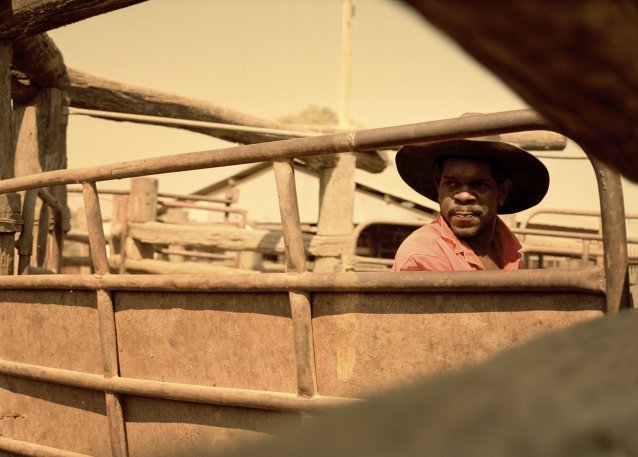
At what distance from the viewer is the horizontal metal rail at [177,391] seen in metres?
2.52

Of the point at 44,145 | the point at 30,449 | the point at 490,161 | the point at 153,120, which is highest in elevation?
the point at 153,120

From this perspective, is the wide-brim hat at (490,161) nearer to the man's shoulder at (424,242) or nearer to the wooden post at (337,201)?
the man's shoulder at (424,242)

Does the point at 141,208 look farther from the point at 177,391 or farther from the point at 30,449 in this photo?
the point at 177,391

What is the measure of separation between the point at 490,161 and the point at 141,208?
702 cm

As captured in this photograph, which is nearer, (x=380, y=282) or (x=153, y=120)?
(x=380, y=282)

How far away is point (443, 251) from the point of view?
3.08 m

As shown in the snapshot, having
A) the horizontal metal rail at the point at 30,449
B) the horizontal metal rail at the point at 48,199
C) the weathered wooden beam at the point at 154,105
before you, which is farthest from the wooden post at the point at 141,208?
the horizontal metal rail at the point at 30,449

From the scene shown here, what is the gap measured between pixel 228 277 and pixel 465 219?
40.2 inches

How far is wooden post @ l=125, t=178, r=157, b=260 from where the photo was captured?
9.41m

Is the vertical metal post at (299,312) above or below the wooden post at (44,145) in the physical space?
below

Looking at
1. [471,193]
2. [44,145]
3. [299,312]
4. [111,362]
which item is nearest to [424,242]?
[471,193]

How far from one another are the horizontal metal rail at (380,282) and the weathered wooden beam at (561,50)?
4.78 ft

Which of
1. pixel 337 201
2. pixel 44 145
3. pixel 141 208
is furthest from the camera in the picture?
pixel 141 208

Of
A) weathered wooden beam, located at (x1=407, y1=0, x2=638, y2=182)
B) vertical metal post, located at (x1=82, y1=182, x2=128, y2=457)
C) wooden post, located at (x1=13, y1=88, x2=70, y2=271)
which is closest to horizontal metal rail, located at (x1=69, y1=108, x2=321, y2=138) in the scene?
wooden post, located at (x1=13, y1=88, x2=70, y2=271)
